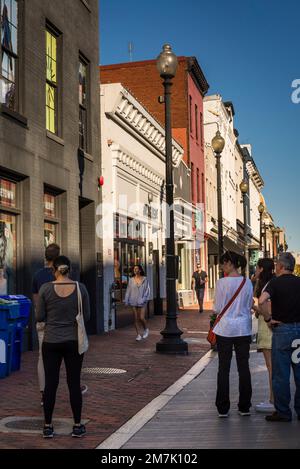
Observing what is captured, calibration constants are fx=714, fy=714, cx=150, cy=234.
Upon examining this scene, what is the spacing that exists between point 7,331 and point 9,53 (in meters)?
5.73

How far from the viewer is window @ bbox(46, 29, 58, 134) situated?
620 inches

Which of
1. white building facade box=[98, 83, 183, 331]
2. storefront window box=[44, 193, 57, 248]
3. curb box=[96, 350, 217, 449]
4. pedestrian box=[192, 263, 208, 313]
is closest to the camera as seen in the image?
curb box=[96, 350, 217, 449]

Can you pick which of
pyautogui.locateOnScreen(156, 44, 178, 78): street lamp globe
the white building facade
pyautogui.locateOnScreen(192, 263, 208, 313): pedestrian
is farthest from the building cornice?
pyautogui.locateOnScreen(156, 44, 178, 78): street lamp globe

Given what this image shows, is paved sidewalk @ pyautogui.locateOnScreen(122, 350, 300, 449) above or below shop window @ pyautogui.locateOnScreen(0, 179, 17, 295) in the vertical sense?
below

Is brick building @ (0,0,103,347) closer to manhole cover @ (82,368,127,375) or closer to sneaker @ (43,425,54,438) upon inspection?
manhole cover @ (82,368,127,375)

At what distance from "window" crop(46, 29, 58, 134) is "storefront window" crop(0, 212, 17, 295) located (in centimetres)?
297

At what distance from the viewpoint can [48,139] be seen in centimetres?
1538

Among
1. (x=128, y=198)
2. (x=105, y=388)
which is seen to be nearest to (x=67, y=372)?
(x=105, y=388)

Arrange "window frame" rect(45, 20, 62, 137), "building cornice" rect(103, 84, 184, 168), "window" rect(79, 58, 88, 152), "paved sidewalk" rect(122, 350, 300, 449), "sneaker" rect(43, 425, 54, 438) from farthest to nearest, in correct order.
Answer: "building cornice" rect(103, 84, 184, 168) < "window" rect(79, 58, 88, 152) < "window frame" rect(45, 20, 62, 137) < "sneaker" rect(43, 425, 54, 438) < "paved sidewalk" rect(122, 350, 300, 449)

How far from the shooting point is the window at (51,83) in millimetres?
15750

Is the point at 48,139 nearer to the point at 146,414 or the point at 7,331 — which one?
the point at 7,331
